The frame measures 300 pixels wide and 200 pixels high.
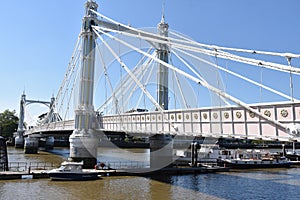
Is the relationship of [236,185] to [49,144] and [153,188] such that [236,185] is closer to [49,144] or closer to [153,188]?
[153,188]

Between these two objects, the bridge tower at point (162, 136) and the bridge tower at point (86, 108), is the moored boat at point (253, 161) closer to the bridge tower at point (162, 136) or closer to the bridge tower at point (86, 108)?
the bridge tower at point (162, 136)

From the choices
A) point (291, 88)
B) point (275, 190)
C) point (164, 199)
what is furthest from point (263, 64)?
point (275, 190)

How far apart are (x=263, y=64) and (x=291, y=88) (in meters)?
2.61

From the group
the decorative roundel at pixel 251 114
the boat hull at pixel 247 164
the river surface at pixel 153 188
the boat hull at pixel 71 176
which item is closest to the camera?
the decorative roundel at pixel 251 114

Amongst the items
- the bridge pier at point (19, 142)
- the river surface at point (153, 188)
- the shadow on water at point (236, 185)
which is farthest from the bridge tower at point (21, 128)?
the shadow on water at point (236, 185)

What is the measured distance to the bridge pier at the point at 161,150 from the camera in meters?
35.1

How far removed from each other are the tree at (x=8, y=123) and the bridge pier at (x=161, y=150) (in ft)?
262

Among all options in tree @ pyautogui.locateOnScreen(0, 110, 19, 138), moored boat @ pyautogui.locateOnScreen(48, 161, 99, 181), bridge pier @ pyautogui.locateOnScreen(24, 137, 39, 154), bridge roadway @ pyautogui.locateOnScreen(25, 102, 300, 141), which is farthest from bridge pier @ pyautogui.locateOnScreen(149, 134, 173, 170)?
tree @ pyautogui.locateOnScreen(0, 110, 19, 138)

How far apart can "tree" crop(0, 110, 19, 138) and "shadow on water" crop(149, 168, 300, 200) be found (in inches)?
3431

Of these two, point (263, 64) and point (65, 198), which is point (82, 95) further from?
point (263, 64)

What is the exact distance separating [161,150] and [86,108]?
380 inches

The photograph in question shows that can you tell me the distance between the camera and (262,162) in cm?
4156

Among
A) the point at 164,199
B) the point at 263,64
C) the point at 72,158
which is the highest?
the point at 263,64

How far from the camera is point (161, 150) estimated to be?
118 feet
